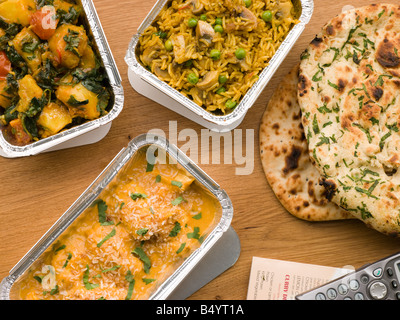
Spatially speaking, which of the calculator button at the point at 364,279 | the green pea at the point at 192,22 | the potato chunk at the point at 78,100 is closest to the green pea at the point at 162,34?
the green pea at the point at 192,22

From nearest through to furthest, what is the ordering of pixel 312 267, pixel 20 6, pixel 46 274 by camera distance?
pixel 20 6 < pixel 46 274 < pixel 312 267

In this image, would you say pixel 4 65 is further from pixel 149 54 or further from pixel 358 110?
pixel 358 110

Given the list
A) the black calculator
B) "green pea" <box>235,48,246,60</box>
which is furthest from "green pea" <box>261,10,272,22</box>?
the black calculator

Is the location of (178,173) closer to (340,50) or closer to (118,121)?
(118,121)

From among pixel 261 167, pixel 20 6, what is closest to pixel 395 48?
pixel 261 167

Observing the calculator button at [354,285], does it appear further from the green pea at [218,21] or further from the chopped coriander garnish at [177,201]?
the green pea at [218,21]

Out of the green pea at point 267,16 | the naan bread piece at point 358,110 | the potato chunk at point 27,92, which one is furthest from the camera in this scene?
the green pea at point 267,16

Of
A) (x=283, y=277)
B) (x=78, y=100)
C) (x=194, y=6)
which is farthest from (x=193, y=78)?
(x=283, y=277)
